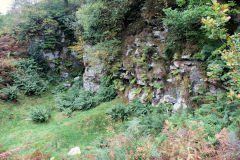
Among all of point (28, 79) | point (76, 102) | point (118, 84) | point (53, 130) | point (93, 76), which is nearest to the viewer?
point (53, 130)

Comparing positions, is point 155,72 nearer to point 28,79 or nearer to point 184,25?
point 184,25

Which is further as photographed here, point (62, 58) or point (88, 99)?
point (62, 58)

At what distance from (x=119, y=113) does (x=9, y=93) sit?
829cm

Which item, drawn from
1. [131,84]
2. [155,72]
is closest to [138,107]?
[131,84]

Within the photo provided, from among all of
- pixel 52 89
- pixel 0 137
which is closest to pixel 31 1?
pixel 52 89

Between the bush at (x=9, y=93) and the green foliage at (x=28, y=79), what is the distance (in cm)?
104

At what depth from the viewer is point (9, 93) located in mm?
10031

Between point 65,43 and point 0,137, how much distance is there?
11.2m

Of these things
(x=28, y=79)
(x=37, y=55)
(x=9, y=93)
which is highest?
(x=37, y=55)

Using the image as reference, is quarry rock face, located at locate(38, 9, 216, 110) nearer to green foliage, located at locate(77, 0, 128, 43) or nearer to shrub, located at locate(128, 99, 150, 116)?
shrub, located at locate(128, 99, 150, 116)

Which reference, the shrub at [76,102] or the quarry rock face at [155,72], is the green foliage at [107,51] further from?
the shrub at [76,102]

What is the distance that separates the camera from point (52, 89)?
521 inches

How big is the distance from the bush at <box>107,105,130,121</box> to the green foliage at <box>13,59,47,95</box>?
762 cm

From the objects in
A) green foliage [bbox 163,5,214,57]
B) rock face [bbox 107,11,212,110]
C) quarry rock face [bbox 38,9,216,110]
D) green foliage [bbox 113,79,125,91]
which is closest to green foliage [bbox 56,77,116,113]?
green foliage [bbox 113,79,125,91]
